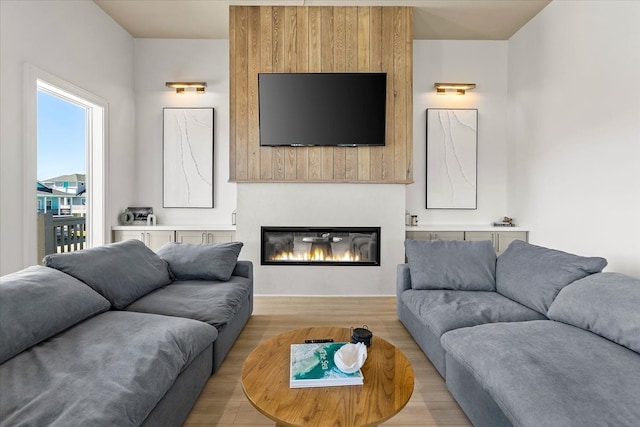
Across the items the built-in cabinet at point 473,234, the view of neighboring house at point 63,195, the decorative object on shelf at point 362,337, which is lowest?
the decorative object on shelf at point 362,337

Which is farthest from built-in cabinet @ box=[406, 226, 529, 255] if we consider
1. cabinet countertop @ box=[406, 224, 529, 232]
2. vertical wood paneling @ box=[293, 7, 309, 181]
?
vertical wood paneling @ box=[293, 7, 309, 181]

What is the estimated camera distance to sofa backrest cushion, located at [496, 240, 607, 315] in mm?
2166

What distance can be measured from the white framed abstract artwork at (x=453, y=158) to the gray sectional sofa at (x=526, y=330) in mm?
1767

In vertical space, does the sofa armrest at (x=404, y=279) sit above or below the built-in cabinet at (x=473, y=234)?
below

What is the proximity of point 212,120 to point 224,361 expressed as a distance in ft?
10.5

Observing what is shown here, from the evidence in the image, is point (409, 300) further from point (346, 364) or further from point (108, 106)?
point (108, 106)

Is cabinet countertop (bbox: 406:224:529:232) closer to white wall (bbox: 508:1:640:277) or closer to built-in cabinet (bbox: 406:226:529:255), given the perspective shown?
built-in cabinet (bbox: 406:226:529:255)

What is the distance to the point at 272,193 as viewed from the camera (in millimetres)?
4012

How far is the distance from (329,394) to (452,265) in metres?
1.81

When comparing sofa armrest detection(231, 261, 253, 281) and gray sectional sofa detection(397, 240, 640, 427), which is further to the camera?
sofa armrest detection(231, 261, 253, 281)

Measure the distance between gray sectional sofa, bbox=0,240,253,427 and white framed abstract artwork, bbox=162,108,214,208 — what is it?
198 cm

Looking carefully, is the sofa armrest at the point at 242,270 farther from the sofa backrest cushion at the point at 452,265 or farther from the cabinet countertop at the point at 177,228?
the sofa backrest cushion at the point at 452,265

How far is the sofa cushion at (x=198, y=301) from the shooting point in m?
2.12

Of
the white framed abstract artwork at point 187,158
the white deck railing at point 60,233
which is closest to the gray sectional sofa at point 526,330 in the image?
the white framed abstract artwork at point 187,158
